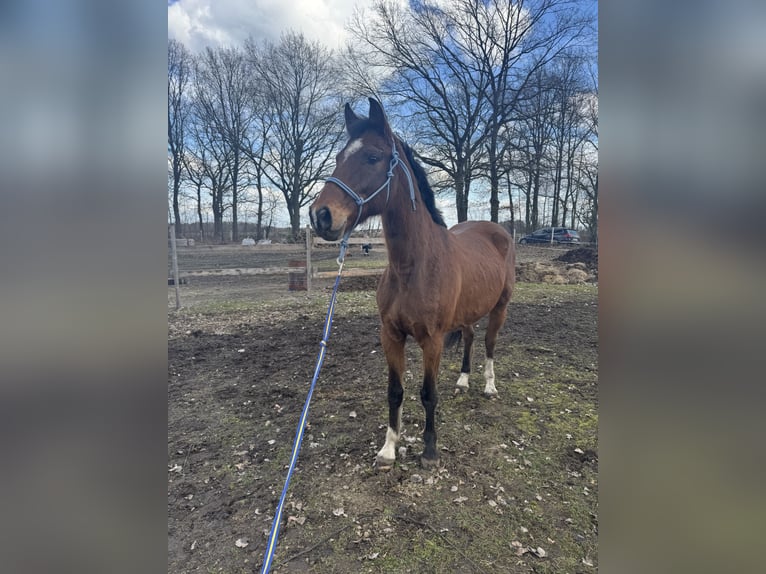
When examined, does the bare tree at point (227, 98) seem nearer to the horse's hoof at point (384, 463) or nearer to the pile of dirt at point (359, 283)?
the pile of dirt at point (359, 283)

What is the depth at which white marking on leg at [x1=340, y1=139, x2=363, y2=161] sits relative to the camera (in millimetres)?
2193

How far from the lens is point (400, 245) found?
252cm

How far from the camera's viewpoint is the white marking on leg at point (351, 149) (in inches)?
86.4

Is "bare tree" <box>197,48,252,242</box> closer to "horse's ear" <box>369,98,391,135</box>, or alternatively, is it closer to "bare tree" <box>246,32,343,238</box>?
"bare tree" <box>246,32,343,238</box>

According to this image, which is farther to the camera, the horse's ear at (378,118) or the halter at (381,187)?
the horse's ear at (378,118)

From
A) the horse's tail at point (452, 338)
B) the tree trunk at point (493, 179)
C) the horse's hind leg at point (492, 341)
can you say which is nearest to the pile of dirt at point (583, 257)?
the tree trunk at point (493, 179)

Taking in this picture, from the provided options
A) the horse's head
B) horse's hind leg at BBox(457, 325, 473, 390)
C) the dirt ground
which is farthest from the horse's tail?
the horse's head

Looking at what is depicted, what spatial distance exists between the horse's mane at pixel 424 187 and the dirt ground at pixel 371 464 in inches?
74.5

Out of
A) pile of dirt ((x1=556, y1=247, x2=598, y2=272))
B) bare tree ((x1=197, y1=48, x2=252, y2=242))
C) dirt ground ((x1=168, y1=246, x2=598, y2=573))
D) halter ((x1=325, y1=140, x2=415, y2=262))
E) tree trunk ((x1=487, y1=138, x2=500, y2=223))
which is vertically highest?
bare tree ((x1=197, y1=48, x2=252, y2=242))

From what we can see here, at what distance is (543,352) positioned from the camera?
5.14 m
